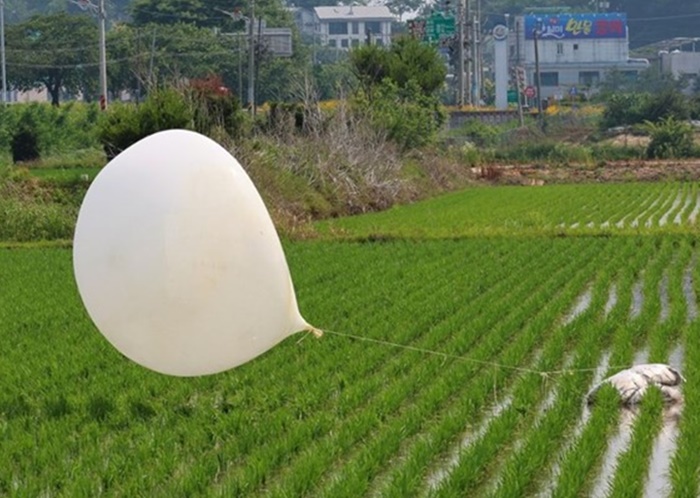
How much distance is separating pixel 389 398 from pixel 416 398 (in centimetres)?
30

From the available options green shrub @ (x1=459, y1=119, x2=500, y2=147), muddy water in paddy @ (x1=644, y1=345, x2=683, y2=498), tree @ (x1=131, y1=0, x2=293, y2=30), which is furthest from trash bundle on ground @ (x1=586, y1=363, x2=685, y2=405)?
tree @ (x1=131, y1=0, x2=293, y2=30)

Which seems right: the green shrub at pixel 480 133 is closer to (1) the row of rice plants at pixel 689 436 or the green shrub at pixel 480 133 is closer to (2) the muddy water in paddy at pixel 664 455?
(1) the row of rice plants at pixel 689 436

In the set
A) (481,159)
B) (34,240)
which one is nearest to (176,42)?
(481,159)

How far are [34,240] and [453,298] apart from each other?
1102cm

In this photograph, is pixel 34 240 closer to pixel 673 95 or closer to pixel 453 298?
pixel 453 298

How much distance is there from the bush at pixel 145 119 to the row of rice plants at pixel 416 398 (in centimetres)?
1267

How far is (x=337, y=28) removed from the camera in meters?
129

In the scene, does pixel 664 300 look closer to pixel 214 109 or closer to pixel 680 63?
pixel 214 109

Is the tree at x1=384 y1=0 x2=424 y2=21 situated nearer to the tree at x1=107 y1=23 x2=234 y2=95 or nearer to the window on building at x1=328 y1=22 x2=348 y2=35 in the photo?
the window on building at x1=328 y1=22 x2=348 y2=35

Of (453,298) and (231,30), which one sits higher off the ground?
(231,30)

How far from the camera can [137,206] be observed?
7.24 m

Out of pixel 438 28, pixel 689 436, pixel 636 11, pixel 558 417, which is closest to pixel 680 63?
pixel 636 11

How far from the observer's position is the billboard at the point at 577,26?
94.1m

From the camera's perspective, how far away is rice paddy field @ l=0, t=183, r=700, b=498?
664 cm
